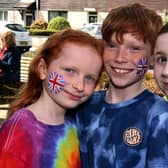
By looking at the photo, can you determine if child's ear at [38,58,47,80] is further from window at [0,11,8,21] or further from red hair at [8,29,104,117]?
window at [0,11,8,21]

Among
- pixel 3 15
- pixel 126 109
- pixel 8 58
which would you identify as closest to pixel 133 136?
pixel 126 109

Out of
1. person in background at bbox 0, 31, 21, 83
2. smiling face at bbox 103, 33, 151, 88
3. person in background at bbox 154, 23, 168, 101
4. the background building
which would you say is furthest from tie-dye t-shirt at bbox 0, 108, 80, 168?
the background building

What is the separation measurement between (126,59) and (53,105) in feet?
1.32

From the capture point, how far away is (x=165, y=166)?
2201 millimetres

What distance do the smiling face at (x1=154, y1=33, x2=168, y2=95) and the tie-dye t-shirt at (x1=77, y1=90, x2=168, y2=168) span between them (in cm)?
13

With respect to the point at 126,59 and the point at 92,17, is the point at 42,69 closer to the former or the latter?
the point at 126,59

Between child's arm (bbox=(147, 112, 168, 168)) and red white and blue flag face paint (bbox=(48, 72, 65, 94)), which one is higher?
red white and blue flag face paint (bbox=(48, 72, 65, 94))

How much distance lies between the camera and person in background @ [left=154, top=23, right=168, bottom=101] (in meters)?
2.18

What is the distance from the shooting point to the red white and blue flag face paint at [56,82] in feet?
7.80

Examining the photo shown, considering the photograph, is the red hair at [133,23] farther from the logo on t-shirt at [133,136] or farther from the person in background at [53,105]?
the logo on t-shirt at [133,136]

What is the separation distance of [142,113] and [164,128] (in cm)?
14

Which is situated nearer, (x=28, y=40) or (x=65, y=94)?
(x=65, y=94)

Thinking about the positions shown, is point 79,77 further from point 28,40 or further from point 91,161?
point 28,40

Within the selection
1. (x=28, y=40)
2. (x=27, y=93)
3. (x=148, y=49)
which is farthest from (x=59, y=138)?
(x=28, y=40)
